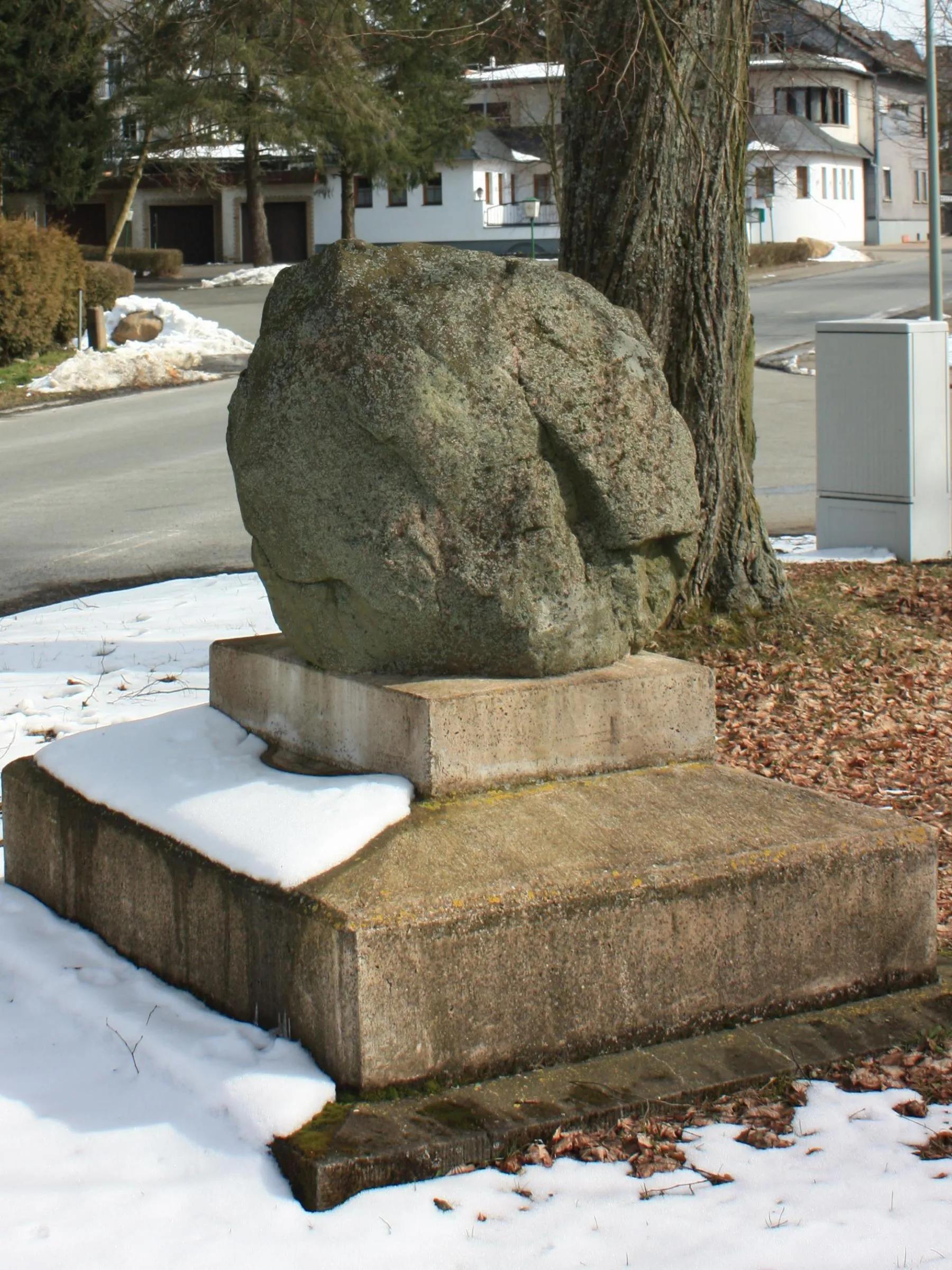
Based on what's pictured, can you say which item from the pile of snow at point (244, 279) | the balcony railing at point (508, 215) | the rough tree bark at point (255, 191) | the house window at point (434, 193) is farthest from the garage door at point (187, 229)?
the pile of snow at point (244, 279)

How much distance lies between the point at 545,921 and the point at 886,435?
7106 mm

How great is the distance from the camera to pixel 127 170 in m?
43.3

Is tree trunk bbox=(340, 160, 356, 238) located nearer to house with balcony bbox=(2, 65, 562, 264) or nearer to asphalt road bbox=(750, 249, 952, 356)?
house with balcony bbox=(2, 65, 562, 264)

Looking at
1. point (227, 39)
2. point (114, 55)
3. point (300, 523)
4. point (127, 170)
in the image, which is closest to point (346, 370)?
point (300, 523)

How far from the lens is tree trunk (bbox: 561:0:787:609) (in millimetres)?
6871

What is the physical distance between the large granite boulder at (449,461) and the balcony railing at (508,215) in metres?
55.0

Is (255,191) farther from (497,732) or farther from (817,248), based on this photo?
(497,732)

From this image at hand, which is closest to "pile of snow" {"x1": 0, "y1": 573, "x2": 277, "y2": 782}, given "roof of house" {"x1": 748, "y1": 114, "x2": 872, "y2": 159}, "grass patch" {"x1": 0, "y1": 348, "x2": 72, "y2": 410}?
"grass patch" {"x1": 0, "y1": 348, "x2": 72, "y2": 410}

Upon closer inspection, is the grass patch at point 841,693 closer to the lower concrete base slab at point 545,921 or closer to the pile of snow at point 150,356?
the lower concrete base slab at point 545,921

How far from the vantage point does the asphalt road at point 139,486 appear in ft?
34.2

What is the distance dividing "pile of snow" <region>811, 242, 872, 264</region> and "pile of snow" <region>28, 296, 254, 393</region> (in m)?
32.3

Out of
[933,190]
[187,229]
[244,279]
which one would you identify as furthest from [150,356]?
[187,229]

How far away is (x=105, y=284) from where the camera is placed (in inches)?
1045

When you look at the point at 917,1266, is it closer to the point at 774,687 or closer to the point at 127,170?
the point at 774,687
